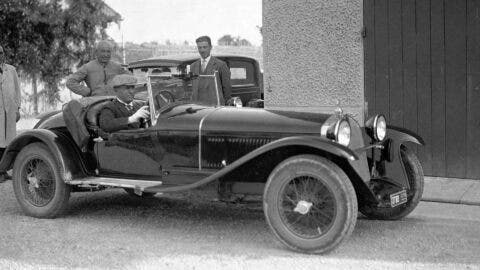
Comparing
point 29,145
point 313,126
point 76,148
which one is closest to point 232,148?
point 313,126

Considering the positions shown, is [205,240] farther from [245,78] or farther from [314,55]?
[245,78]

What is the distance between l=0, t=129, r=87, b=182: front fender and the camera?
5.86m

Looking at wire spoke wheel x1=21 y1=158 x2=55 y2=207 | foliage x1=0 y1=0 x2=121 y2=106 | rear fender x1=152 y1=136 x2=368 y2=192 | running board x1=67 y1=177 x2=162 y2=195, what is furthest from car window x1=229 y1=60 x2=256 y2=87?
foliage x1=0 y1=0 x2=121 y2=106

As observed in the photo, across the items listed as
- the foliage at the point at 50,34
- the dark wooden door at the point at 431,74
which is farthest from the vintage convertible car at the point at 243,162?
the foliage at the point at 50,34

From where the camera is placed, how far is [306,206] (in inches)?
184

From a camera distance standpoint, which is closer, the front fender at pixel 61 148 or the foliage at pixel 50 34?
the front fender at pixel 61 148

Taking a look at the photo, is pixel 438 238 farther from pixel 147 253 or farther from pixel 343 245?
pixel 147 253

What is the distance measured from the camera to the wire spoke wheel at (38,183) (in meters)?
6.10

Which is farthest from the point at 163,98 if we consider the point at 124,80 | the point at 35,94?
the point at 35,94

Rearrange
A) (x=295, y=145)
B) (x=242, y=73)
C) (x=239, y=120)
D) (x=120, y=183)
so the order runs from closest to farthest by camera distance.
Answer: (x=295, y=145)
(x=239, y=120)
(x=120, y=183)
(x=242, y=73)

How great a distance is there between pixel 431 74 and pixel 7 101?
524 cm

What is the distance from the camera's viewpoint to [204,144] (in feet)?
17.5

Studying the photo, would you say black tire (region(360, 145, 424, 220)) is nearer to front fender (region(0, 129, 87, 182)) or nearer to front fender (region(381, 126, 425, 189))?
front fender (region(381, 126, 425, 189))

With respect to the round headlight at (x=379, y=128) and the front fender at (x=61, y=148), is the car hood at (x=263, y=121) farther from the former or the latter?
the front fender at (x=61, y=148)
